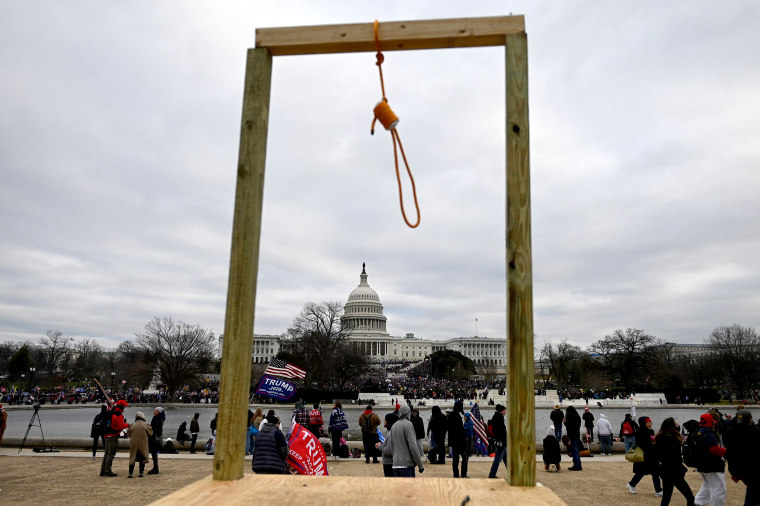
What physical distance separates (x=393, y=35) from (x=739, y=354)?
92201mm

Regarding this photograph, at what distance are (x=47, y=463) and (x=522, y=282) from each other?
17.5 metres

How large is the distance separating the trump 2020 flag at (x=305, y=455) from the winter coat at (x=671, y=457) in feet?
19.7

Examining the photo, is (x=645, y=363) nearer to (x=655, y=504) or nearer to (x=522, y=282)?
(x=655, y=504)

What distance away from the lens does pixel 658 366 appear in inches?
3209

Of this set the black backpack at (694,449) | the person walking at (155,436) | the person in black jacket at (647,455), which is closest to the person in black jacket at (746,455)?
the black backpack at (694,449)

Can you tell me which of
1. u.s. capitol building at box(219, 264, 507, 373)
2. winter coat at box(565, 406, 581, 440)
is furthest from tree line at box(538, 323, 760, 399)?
winter coat at box(565, 406, 581, 440)

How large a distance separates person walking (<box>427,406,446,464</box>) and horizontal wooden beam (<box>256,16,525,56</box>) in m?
12.0

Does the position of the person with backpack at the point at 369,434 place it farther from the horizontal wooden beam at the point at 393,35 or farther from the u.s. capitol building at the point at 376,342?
the u.s. capitol building at the point at 376,342

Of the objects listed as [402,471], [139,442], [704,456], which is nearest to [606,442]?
[704,456]

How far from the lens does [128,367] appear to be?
96812 mm

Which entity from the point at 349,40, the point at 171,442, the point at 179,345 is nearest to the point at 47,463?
the point at 171,442

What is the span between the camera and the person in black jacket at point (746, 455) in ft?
26.2

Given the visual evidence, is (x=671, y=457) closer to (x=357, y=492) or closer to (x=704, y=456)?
(x=704, y=456)

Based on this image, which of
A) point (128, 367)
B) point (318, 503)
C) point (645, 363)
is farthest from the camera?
point (128, 367)
